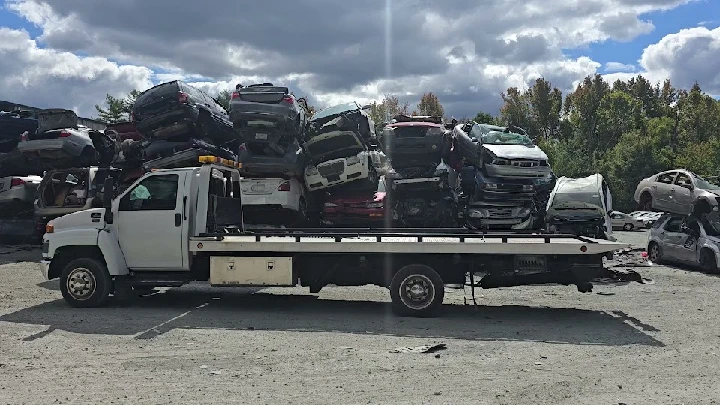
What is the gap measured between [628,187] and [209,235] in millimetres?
43028

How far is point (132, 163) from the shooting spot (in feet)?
44.7

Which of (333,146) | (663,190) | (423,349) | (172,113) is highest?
(172,113)

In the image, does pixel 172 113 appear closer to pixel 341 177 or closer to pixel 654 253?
pixel 341 177

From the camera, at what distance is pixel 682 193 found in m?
14.9

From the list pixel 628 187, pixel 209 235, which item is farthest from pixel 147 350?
pixel 628 187

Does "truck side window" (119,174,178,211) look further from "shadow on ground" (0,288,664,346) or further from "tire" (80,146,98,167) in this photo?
"tire" (80,146,98,167)

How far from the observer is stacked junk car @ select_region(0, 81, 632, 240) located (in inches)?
484

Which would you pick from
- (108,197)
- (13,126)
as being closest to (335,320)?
(108,197)

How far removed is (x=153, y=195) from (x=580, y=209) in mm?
8324

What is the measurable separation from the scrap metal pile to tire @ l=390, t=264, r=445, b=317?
440cm

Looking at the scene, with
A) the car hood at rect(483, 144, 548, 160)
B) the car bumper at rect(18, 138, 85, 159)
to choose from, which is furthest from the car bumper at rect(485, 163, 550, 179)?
the car bumper at rect(18, 138, 85, 159)

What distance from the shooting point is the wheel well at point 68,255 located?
28.9 feet

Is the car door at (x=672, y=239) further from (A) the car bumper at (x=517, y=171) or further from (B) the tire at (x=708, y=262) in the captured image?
(A) the car bumper at (x=517, y=171)

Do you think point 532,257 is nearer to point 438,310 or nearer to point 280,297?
point 438,310
